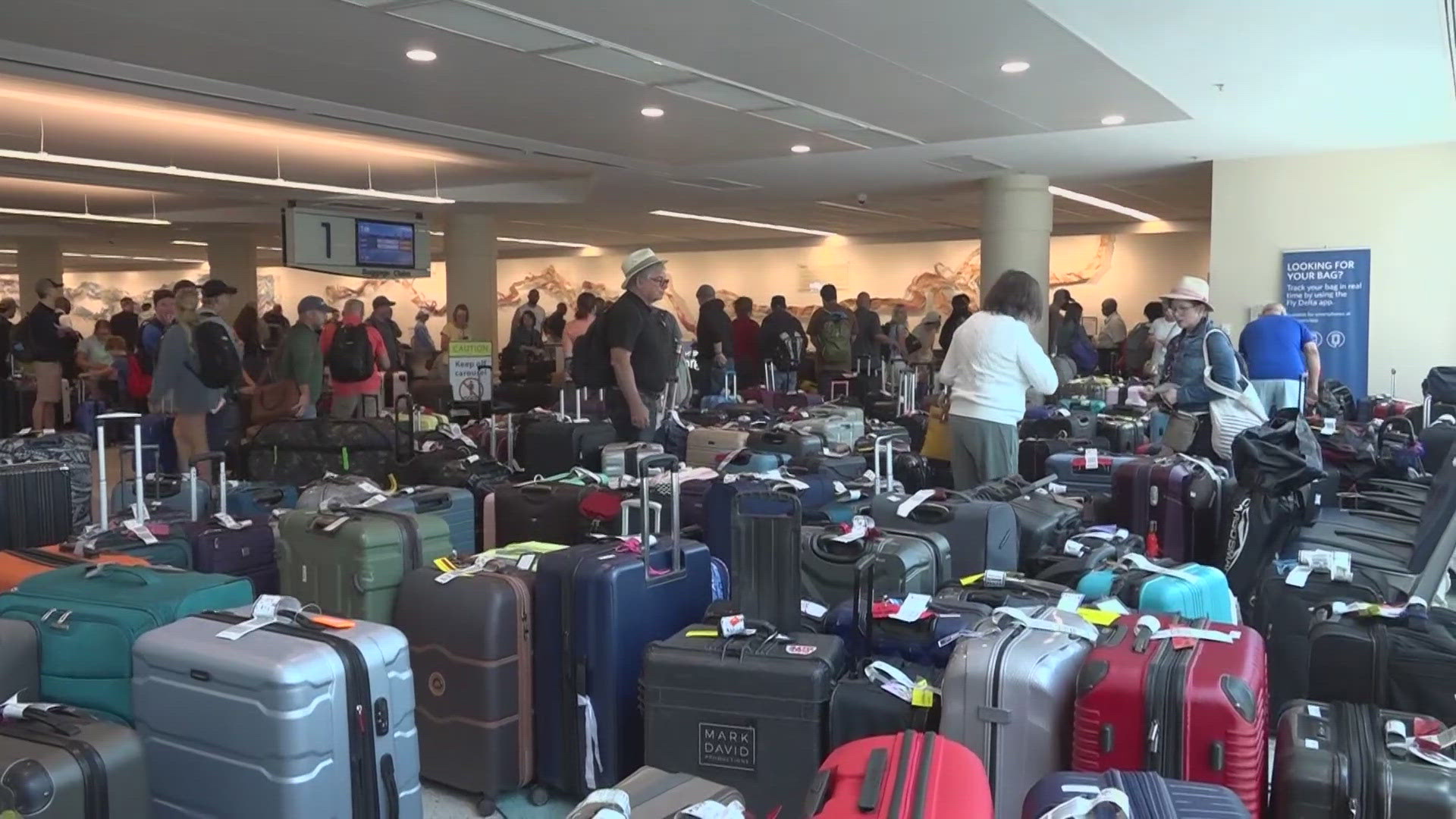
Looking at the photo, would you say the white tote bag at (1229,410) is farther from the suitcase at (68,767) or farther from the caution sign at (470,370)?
the caution sign at (470,370)

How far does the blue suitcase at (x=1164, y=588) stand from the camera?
2.86 m

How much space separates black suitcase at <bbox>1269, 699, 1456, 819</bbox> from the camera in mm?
1815

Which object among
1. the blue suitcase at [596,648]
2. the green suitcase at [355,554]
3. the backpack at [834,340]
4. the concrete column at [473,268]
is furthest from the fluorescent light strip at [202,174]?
the blue suitcase at [596,648]

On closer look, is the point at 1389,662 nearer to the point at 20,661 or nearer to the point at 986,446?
the point at 986,446

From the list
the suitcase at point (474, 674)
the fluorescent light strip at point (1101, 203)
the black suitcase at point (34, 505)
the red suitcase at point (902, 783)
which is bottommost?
the suitcase at point (474, 674)

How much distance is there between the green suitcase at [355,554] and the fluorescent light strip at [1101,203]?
10011 mm

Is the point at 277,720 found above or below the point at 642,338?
below

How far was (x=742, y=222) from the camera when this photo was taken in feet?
57.4

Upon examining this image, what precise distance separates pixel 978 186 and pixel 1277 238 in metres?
3.35

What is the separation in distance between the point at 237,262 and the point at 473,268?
205 inches

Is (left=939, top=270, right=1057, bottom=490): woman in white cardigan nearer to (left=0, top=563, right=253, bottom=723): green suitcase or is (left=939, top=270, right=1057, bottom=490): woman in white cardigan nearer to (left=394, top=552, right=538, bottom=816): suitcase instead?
(left=394, top=552, right=538, bottom=816): suitcase

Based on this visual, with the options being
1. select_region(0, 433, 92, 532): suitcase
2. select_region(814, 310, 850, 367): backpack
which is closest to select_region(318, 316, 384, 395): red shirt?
select_region(0, 433, 92, 532): suitcase

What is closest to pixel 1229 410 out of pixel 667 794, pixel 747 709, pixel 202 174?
pixel 747 709

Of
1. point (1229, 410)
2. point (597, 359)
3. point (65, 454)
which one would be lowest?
point (65, 454)
